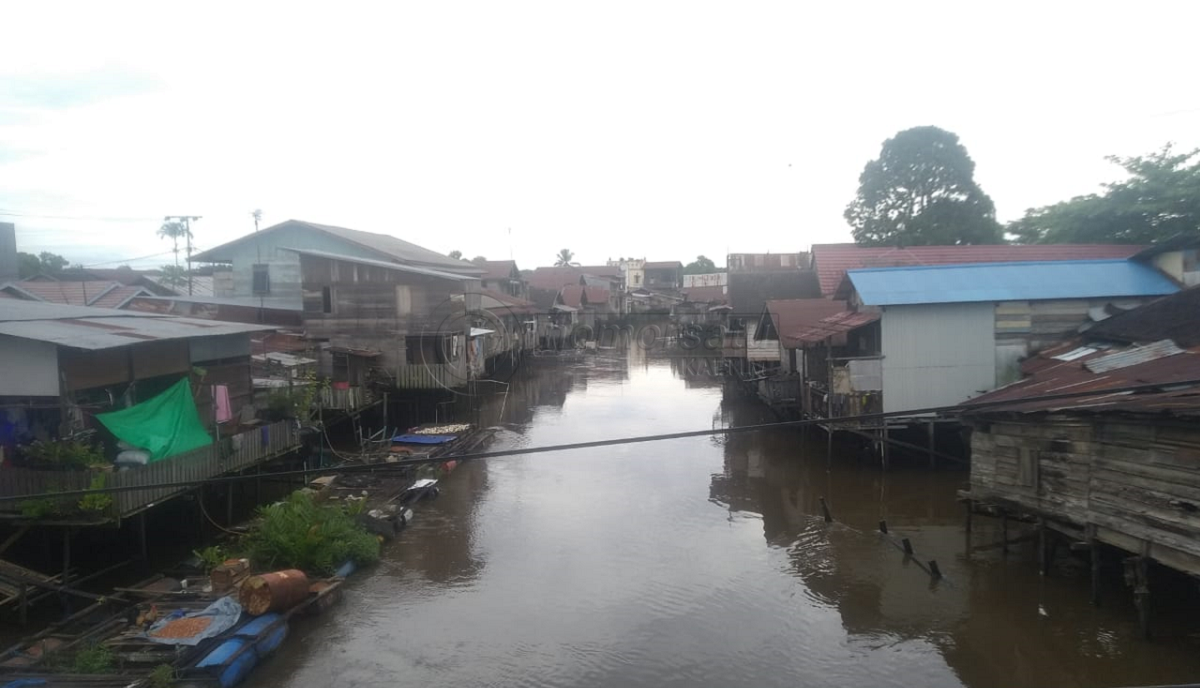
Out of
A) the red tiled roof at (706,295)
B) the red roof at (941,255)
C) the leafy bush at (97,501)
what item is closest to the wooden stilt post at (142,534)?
the leafy bush at (97,501)

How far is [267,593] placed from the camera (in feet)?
34.5

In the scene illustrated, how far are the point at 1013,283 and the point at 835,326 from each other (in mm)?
4221

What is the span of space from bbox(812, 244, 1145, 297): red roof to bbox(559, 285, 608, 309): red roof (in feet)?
86.4

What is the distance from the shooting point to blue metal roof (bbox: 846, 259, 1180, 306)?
17594mm

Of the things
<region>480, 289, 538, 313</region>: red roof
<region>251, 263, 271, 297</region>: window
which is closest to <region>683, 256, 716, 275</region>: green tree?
<region>480, 289, 538, 313</region>: red roof

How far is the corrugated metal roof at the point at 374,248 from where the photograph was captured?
28.8m

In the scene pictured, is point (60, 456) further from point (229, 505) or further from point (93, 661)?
point (93, 661)

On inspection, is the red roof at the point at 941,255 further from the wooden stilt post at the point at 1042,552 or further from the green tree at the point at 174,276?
the green tree at the point at 174,276

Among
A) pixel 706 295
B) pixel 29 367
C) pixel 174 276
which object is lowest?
pixel 29 367

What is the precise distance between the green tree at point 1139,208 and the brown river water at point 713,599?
14.7 m

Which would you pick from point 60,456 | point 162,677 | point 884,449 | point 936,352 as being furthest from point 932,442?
point 60,456

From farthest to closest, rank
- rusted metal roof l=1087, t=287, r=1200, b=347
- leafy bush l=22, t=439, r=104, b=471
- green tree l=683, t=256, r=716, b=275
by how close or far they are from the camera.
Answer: green tree l=683, t=256, r=716, b=275
rusted metal roof l=1087, t=287, r=1200, b=347
leafy bush l=22, t=439, r=104, b=471

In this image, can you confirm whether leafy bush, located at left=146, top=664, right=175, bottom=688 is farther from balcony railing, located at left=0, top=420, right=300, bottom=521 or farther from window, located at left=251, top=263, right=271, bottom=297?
window, located at left=251, top=263, right=271, bottom=297

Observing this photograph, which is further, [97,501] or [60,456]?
[60,456]
